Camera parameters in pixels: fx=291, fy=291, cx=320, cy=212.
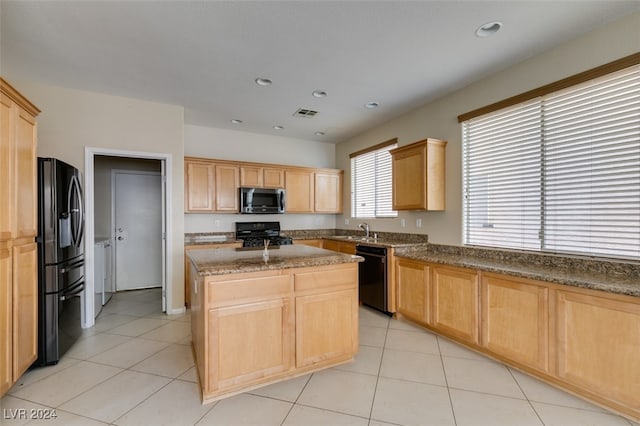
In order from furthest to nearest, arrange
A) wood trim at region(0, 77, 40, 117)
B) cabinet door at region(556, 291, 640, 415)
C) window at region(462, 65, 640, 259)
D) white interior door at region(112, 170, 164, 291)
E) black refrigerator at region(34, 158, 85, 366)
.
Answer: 1. white interior door at region(112, 170, 164, 291)
2. black refrigerator at region(34, 158, 85, 366)
3. window at region(462, 65, 640, 259)
4. wood trim at region(0, 77, 40, 117)
5. cabinet door at region(556, 291, 640, 415)

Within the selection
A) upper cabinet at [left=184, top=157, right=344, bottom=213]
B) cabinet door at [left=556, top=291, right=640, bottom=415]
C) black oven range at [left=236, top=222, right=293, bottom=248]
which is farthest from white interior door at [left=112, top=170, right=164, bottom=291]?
cabinet door at [left=556, top=291, right=640, bottom=415]

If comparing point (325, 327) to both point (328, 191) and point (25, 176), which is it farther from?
point (328, 191)

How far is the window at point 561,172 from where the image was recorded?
2217mm

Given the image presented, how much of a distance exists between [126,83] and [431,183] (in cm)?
370

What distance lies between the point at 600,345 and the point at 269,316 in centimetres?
227

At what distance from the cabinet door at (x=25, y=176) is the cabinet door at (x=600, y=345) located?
404cm

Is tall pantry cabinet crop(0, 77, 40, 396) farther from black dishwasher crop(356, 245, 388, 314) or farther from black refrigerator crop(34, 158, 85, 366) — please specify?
black dishwasher crop(356, 245, 388, 314)

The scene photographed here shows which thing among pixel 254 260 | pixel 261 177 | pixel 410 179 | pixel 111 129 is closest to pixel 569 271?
pixel 410 179

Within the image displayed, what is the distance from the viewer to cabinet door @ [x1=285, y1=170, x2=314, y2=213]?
5324 mm

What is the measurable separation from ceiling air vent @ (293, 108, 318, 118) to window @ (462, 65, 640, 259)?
6.77ft

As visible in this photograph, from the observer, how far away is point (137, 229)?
17.0 ft

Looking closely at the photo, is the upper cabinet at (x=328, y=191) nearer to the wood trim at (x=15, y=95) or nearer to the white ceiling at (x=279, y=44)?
the white ceiling at (x=279, y=44)

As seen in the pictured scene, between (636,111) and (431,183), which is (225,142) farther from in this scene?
(636,111)

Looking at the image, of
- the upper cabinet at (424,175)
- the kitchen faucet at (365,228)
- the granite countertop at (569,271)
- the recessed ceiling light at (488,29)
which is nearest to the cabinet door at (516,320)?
the granite countertop at (569,271)
